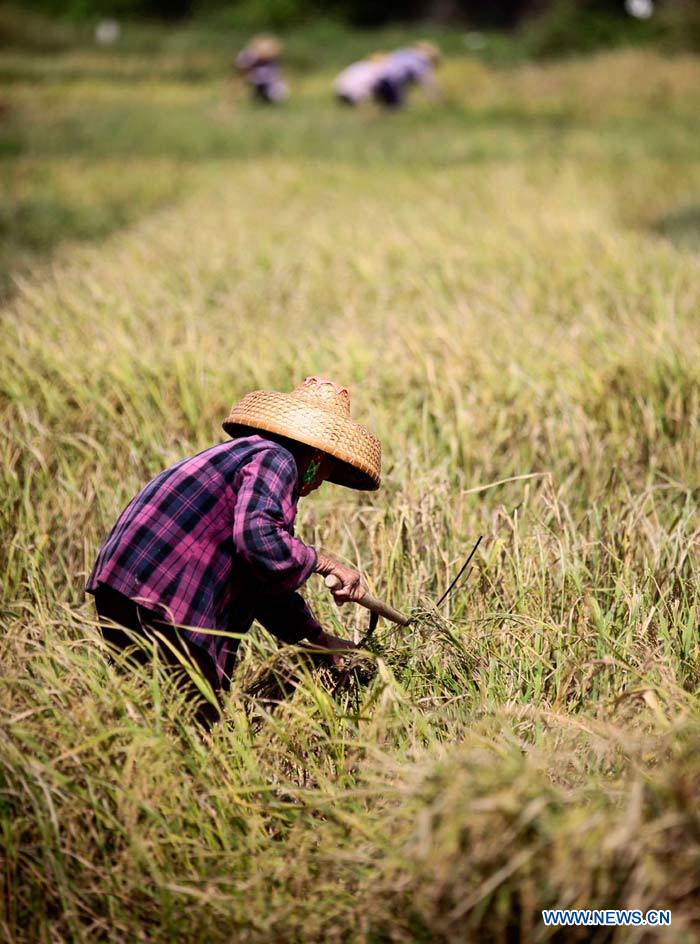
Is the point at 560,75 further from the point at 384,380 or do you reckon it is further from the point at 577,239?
the point at 384,380

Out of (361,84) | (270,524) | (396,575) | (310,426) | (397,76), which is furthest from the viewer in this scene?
(361,84)

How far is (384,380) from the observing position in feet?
9.82

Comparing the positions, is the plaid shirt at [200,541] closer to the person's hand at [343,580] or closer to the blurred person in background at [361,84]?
the person's hand at [343,580]

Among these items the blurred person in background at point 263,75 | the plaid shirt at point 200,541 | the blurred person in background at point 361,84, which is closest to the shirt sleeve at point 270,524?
the plaid shirt at point 200,541

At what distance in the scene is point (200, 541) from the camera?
1.59 m

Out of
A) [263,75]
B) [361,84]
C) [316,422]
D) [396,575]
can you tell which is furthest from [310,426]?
[263,75]

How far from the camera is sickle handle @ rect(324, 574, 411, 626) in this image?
5.02 ft

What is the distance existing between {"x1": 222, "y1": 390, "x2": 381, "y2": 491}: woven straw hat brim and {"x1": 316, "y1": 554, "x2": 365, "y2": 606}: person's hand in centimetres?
17

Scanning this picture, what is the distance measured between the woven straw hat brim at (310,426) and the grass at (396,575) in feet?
1.11

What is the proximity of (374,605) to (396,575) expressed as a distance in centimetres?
49

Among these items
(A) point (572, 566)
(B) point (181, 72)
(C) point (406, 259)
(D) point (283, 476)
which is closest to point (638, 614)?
(A) point (572, 566)

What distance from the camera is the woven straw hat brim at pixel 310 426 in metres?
1.57

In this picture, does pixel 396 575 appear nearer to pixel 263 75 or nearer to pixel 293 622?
pixel 293 622

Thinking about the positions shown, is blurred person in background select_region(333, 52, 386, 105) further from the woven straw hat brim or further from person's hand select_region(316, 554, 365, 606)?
person's hand select_region(316, 554, 365, 606)
